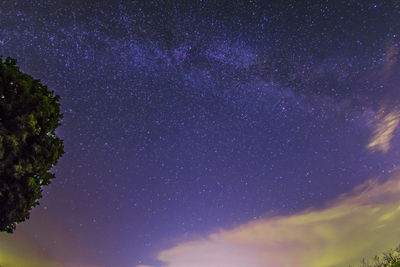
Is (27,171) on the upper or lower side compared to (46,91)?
lower

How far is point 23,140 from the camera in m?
9.46

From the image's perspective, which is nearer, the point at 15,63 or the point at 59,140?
the point at 15,63

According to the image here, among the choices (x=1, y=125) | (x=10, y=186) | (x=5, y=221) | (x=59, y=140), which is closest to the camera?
(x=1, y=125)

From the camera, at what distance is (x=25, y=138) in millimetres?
9781

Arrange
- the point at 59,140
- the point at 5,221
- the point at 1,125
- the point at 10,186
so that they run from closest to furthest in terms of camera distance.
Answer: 1. the point at 1,125
2. the point at 10,186
3. the point at 5,221
4. the point at 59,140

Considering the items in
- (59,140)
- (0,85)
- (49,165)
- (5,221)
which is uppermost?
(0,85)

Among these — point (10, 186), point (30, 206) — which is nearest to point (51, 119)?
point (10, 186)

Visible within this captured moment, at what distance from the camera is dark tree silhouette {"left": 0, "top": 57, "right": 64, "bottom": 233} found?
31.5ft

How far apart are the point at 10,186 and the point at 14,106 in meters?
3.35

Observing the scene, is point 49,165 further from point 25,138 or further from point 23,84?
point 23,84

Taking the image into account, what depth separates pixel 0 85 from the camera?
31.8 feet

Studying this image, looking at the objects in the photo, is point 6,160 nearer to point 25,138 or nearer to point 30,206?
point 25,138

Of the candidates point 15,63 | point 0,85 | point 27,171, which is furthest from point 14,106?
point 27,171

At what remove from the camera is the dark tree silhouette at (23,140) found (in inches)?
378
